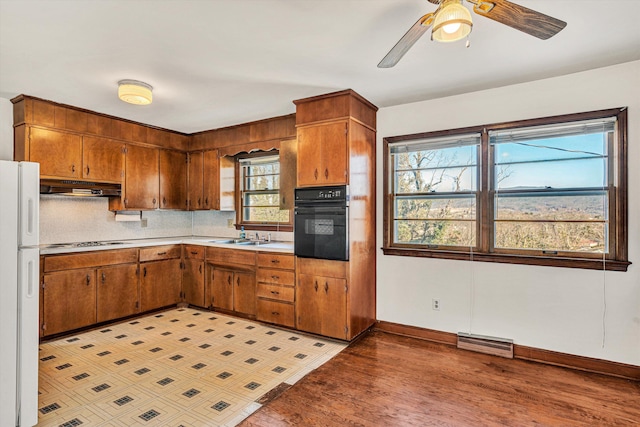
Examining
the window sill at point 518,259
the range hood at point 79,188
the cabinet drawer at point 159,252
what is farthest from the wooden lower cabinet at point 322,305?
the range hood at point 79,188

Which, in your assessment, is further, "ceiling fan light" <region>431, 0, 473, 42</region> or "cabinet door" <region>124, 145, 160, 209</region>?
"cabinet door" <region>124, 145, 160, 209</region>

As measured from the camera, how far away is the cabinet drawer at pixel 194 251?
474 centimetres

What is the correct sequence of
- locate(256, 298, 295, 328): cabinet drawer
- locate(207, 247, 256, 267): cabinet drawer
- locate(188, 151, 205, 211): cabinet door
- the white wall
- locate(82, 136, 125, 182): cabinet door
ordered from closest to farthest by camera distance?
the white wall → locate(256, 298, 295, 328): cabinet drawer → locate(82, 136, 125, 182): cabinet door → locate(207, 247, 256, 267): cabinet drawer → locate(188, 151, 205, 211): cabinet door

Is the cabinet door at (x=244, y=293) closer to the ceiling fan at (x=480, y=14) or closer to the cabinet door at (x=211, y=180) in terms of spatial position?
the cabinet door at (x=211, y=180)

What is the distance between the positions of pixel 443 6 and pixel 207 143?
420 centimetres

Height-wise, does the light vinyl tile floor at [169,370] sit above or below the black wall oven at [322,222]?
below

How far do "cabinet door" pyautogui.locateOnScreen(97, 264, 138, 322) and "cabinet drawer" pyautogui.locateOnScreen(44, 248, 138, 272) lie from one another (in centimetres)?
8

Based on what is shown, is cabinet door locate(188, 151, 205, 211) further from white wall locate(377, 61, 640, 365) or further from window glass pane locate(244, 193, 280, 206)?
white wall locate(377, 61, 640, 365)

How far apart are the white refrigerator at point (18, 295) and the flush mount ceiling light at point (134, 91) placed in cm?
129

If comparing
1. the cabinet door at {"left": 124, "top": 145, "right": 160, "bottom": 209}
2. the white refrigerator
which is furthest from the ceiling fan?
the cabinet door at {"left": 124, "top": 145, "right": 160, "bottom": 209}

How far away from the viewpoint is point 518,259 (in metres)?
3.28

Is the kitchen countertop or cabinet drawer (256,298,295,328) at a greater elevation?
the kitchen countertop

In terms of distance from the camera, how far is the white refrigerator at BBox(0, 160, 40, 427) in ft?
6.56

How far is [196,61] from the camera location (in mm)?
2781
